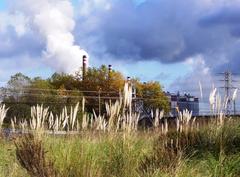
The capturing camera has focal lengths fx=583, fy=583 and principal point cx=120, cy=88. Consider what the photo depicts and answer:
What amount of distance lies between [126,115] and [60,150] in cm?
177

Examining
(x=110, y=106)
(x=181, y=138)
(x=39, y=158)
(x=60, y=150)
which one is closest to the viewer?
(x=39, y=158)

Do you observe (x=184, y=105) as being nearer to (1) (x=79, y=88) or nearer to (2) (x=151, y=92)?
(1) (x=79, y=88)

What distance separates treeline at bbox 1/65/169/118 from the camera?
7569cm

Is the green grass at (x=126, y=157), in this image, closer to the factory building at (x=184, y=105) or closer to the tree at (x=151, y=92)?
the factory building at (x=184, y=105)

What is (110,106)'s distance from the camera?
395 inches

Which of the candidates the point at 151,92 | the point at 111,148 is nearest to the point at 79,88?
the point at 151,92

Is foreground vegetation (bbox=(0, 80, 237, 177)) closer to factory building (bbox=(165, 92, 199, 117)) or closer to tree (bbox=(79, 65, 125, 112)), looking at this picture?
factory building (bbox=(165, 92, 199, 117))

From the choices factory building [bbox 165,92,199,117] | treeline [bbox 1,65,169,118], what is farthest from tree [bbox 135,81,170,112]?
factory building [bbox 165,92,199,117]

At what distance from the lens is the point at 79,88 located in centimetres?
8894

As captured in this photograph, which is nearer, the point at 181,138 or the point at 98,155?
the point at 98,155

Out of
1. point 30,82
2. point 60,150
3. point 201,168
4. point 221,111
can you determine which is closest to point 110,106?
point 60,150

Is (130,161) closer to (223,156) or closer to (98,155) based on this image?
(98,155)

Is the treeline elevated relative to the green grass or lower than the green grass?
elevated

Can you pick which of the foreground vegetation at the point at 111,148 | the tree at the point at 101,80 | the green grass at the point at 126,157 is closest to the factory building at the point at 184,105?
the foreground vegetation at the point at 111,148
